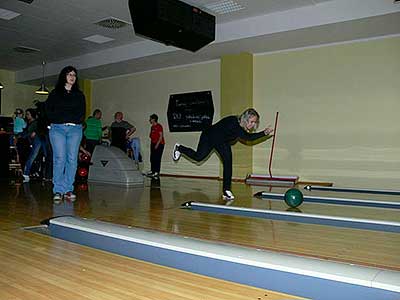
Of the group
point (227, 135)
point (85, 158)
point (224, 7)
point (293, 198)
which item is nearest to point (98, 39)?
point (85, 158)

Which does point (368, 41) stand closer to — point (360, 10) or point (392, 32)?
point (392, 32)

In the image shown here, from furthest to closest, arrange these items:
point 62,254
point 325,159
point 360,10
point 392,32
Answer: point 325,159 < point 392,32 < point 360,10 < point 62,254

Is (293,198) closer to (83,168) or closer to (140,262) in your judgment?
(140,262)

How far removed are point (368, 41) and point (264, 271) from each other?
5.56 meters

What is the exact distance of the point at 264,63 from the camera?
24.0 feet

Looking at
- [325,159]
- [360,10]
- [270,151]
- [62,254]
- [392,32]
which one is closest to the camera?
[62,254]

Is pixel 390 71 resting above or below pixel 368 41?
below

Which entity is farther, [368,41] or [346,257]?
[368,41]

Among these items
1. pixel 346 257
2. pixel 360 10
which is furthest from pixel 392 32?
pixel 346 257

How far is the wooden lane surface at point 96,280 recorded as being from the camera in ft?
4.81

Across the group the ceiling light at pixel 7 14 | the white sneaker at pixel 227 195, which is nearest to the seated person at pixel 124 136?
the ceiling light at pixel 7 14

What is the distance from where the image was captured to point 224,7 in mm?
5820

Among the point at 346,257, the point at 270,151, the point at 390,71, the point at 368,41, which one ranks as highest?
the point at 368,41

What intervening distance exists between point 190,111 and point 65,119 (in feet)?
15.4
